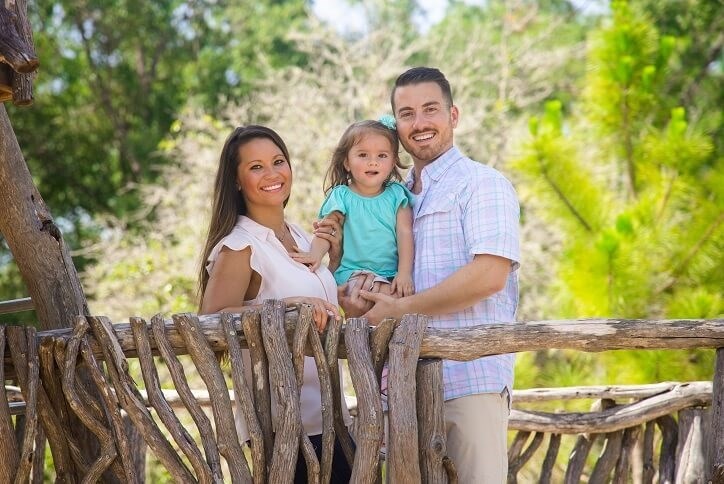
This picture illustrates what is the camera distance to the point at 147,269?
882 cm

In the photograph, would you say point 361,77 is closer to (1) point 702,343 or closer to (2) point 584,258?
(2) point 584,258

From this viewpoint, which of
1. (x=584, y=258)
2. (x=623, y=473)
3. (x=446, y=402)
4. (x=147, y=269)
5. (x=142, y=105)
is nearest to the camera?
(x=446, y=402)

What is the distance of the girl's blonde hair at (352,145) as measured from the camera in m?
3.43

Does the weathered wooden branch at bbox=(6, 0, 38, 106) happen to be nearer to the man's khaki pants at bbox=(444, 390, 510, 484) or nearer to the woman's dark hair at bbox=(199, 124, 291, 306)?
the woman's dark hair at bbox=(199, 124, 291, 306)

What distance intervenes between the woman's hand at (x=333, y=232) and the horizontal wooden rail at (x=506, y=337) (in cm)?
42

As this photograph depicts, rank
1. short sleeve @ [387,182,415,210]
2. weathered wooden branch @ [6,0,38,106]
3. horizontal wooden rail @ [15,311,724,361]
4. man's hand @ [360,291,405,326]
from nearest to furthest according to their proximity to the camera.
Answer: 1. weathered wooden branch @ [6,0,38,106]
2. horizontal wooden rail @ [15,311,724,361]
3. man's hand @ [360,291,405,326]
4. short sleeve @ [387,182,415,210]

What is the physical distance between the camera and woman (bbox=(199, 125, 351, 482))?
3.04 m

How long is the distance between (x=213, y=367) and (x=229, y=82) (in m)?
10.7

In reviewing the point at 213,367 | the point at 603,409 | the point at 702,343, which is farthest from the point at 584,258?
the point at 213,367

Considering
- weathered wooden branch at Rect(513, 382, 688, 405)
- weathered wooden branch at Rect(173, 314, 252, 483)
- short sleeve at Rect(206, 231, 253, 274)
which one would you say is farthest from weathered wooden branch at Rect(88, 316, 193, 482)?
weathered wooden branch at Rect(513, 382, 688, 405)

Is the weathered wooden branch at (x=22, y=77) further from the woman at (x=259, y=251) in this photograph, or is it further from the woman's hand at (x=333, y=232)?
the woman's hand at (x=333, y=232)

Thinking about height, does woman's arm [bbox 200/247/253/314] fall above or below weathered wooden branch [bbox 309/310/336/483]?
above

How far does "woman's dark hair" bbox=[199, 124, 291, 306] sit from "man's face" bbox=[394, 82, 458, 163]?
39 centimetres

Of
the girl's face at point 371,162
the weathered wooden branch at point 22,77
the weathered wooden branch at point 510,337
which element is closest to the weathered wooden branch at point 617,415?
the weathered wooden branch at point 510,337
